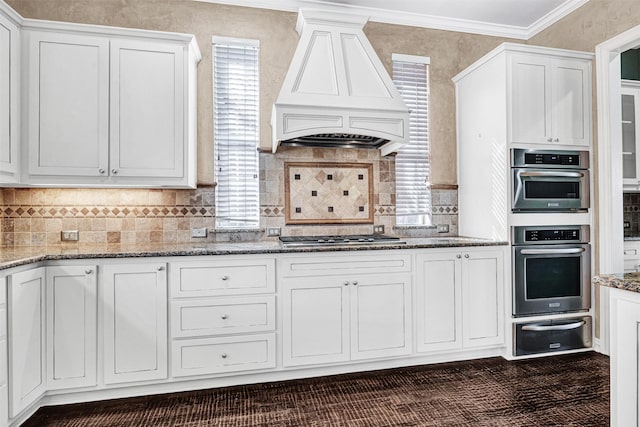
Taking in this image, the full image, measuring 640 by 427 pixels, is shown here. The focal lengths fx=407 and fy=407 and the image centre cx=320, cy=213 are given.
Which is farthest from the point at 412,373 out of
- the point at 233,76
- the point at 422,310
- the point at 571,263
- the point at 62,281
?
the point at 233,76

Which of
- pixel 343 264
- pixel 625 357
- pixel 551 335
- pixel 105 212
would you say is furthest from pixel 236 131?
pixel 551 335

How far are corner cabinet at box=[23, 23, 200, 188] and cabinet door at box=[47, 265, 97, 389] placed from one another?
700 millimetres

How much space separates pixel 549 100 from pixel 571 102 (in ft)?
0.71

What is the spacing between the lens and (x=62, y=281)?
251 centimetres

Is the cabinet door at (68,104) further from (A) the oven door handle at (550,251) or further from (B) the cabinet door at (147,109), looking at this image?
(A) the oven door handle at (550,251)

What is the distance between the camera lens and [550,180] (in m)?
3.30

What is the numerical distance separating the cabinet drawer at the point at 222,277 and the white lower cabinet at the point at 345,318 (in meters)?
0.16

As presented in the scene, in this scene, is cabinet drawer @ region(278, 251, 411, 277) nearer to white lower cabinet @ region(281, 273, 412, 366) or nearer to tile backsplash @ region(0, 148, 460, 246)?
white lower cabinet @ region(281, 273, 412, 366)

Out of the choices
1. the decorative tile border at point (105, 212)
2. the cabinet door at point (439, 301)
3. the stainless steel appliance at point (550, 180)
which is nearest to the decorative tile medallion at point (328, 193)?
the decorative tile border at point (105, 212)

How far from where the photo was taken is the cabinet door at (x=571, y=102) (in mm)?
3344

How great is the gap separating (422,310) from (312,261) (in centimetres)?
94

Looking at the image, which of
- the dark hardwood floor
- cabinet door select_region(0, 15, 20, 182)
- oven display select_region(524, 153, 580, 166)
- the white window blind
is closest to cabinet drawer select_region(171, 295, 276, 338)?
the dark hardwood floor

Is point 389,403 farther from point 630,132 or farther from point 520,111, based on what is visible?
point 630,132

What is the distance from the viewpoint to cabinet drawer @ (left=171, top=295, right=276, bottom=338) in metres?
2.67
